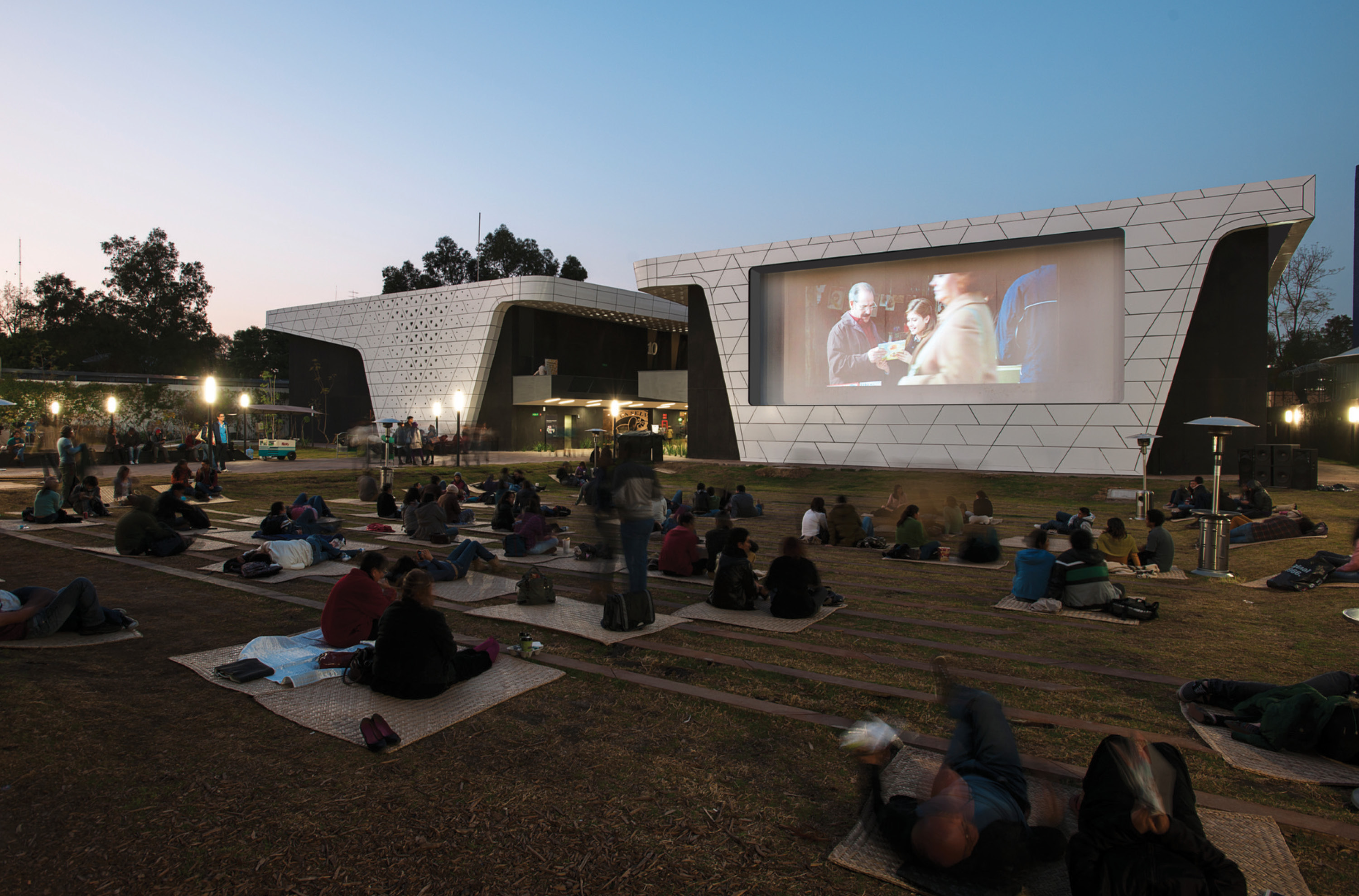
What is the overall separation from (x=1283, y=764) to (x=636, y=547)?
4.77 meters

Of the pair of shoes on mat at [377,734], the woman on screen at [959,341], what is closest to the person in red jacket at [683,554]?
the pair of shoes on mat at [377,734]

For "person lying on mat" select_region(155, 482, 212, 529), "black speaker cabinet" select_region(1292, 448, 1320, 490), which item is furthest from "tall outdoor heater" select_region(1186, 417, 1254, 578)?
"person lying on mat" select_region(155, 482, 212, 529)

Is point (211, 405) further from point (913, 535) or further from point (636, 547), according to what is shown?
point (913, 535)

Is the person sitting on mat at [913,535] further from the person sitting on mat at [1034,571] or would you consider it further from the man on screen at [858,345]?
the man on screen at [858,345]

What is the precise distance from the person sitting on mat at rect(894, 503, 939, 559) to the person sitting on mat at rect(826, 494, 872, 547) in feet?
3.40

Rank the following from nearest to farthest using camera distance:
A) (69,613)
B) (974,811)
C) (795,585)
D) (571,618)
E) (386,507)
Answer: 1. (974,811)
2. (69,613)
3. (571,618)
4. (795,585)
5. (386,507)

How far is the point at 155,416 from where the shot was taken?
34.5m

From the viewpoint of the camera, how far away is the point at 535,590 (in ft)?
24.1

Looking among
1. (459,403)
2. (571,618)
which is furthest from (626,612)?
(459,403)

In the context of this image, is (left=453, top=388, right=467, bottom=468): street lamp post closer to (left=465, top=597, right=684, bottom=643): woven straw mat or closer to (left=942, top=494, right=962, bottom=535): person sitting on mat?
(left=942, top=494, right=962, bottom=535): person sitting on mat

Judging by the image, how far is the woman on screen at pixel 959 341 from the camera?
2388 centimetres

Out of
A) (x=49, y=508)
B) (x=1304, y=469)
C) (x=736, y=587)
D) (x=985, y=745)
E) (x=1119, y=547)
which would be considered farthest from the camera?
(x=1304, y=469)

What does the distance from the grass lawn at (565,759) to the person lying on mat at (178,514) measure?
4.45 m

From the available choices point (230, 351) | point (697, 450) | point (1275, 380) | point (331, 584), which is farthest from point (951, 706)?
point (230, 351)
